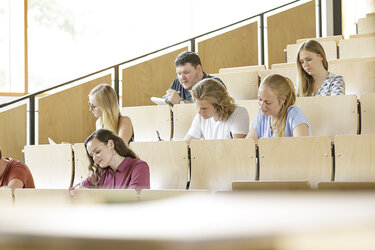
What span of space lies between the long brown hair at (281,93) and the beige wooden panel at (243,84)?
0.43 meters

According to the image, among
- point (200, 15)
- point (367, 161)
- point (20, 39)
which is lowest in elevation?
point (367, 161)

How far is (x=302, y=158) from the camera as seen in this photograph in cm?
98

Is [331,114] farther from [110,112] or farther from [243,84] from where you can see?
[110,112]

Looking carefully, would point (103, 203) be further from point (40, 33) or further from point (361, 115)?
point (40, 33)

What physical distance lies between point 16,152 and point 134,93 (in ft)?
1.42

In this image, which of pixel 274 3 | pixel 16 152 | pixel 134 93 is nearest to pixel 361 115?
pixel 134 93

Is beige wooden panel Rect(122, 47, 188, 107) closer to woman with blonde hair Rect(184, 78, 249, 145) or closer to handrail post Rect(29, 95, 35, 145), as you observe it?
handrail post Rect(29, 95, 35, 145)

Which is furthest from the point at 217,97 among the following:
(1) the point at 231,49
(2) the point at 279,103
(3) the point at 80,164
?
(1) the point at 231,49

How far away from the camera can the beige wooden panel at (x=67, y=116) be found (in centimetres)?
158

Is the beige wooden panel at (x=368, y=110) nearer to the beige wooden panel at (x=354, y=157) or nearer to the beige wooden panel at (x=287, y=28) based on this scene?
the beige wooden panel at (x=354, y=157)

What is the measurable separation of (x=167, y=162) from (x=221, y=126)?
161mm

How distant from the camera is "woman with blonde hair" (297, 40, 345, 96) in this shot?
1241mm

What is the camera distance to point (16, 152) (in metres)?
1.52

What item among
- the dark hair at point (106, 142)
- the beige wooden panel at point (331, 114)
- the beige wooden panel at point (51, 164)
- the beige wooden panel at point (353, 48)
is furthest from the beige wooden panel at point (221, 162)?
the beige wooden panel at point (353, 48)
